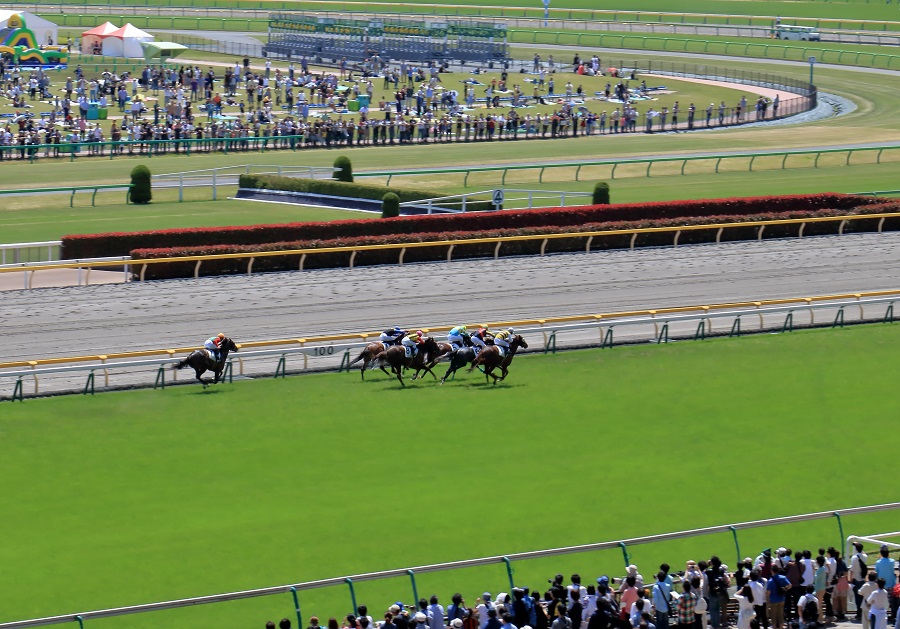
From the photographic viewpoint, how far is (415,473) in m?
18.4

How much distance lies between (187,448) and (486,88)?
43.1 meters

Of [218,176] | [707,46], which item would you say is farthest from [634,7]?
[218,176]

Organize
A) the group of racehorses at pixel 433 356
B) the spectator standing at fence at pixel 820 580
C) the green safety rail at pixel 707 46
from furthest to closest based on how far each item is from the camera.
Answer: the green safety rail at pixel 707 46
the group of racehorses at pixel 433 356
the spectator standing at fence at pixel 820 580

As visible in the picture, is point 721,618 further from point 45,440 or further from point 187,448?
point 45,440

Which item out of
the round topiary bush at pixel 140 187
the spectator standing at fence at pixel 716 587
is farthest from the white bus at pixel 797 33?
the spectator standing at fence at pixel 716 587

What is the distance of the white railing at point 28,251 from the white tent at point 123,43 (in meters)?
33.7

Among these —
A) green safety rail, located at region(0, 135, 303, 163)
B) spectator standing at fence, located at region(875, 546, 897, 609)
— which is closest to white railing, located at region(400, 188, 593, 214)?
green safety rail, located at region(0, 135, 303, 163)

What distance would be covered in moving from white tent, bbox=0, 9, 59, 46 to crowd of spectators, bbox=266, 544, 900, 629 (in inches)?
2000

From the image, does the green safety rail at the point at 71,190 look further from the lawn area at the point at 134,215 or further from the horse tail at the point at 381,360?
the horse tail at the point at 381,360

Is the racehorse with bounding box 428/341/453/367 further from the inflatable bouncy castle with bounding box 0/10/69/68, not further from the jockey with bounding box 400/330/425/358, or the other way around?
the inflatable bouncy castle with bounding box 0/10/69/68

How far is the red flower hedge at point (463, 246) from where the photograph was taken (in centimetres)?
2803

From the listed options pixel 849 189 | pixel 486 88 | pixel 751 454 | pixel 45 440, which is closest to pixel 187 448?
pixel 45 440

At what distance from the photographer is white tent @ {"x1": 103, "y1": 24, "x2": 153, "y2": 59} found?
206 ft

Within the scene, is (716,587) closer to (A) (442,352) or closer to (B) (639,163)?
(A) (442,352)
